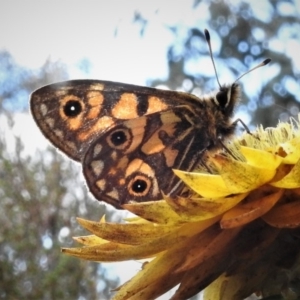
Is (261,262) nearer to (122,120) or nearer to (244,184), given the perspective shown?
(244,184)

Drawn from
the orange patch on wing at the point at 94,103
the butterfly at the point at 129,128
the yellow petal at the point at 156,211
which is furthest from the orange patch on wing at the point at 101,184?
the yellow petal at the point at 156,211

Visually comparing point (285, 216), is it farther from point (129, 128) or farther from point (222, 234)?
point (129, 128)

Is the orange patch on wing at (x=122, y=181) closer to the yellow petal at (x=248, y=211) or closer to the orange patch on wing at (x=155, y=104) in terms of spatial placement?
the orange patch on wing at (x=155, y=104)

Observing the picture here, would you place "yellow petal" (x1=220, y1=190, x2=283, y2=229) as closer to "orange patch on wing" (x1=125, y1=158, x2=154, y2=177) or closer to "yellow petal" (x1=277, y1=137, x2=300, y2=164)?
"yellow petal" (x1=277, y1=137, x2=300, y2=164)

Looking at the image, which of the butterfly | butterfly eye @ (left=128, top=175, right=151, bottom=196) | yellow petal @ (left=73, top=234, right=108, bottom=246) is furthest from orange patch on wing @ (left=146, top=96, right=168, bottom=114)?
yellow petal @ (left=73, top=234, right=108, bottom=246)

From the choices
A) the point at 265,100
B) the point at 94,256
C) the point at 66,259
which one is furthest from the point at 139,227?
the point at 66,259

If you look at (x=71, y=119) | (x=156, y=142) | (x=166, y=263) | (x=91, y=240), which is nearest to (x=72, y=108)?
(x=71, y=119)
